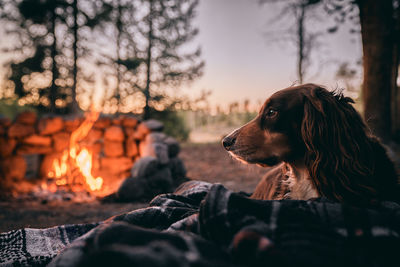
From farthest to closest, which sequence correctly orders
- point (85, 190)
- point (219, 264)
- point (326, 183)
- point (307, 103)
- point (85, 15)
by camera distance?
1. point (85, 15)
2. point (85, 190)
3. point (307, 103)
4. point (326, 183)
5. point (219, 264)

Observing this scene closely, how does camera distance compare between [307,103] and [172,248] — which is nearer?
[172,248]

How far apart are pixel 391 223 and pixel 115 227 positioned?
3.63ft

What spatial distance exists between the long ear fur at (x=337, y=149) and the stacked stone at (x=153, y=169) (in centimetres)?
361

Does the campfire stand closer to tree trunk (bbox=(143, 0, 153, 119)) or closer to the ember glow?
the ember glow

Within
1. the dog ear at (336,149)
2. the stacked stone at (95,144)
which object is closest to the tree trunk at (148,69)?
the stacked stone at (95,144)

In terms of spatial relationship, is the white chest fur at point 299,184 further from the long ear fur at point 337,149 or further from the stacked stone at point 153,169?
the stacked stone at point 153,169

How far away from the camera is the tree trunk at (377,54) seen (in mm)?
5703

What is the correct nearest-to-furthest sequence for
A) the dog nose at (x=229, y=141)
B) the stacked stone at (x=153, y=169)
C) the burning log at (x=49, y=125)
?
the dog nose at (x=229, y=141), the stacked stone at (x=153, y=169), the burning log at (x=49, y=125)

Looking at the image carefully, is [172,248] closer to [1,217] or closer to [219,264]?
[219,264]

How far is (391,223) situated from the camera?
3.40 ft

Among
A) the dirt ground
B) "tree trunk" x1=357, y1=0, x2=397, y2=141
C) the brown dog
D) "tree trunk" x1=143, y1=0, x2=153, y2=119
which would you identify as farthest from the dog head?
"tree trunk" x1=143, y1=0, x2=153, y2=119

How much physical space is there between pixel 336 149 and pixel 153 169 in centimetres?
399

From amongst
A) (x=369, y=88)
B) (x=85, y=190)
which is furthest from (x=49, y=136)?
(x=369, y=88)

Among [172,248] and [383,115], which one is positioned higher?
[383,115]
